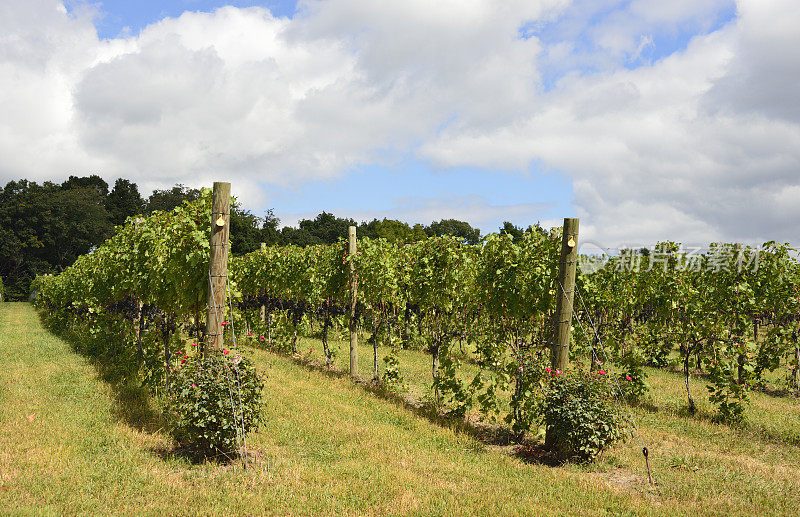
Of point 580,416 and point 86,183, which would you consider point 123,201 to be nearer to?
point 86,183

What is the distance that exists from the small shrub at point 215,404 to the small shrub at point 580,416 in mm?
3678

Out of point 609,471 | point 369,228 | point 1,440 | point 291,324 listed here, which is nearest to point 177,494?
point 1,440

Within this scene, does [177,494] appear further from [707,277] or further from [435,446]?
[707,277]

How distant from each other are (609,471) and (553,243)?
325 cm

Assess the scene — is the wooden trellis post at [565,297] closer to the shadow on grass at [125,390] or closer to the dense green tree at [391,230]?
the shadow on grass at [125,390]

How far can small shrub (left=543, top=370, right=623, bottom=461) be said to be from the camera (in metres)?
6.12

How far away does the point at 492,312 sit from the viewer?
8.98 meters

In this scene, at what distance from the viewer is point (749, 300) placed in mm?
9375

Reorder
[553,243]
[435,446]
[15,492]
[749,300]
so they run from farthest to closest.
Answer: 1. [749,300]
2. [553,243]
3. [435,446]
4. [15,492]

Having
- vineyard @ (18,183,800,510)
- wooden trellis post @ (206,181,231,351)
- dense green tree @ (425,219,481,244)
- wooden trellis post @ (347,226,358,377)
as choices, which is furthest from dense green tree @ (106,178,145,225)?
wooden trellis post @ (206,181,231,351)

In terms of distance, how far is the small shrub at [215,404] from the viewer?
573 centimetres

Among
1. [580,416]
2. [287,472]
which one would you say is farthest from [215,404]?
[580,416]

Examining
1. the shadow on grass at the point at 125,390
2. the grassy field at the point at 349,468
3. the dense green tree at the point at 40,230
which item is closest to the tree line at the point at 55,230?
the dense green tree at the point at 40,230

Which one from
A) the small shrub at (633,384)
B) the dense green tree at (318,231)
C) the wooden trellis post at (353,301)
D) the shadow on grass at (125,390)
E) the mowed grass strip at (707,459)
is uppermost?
the dense green tree at (318,231)
